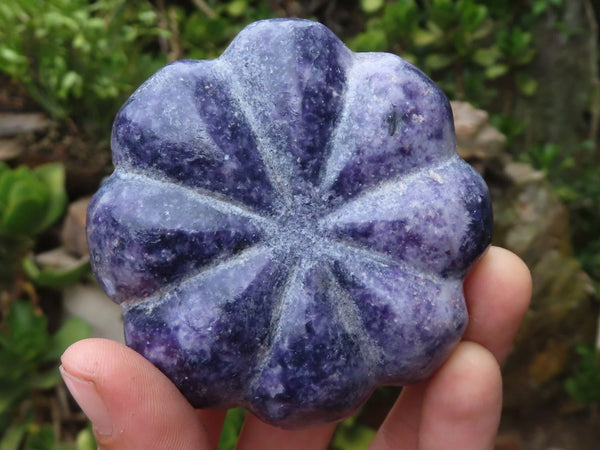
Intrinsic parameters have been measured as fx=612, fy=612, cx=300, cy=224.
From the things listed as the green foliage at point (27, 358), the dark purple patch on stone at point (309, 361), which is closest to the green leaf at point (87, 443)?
the green foliage at point (27, 358)

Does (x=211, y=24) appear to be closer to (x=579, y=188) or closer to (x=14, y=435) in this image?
(x=14, y=435)

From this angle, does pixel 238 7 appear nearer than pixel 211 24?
No

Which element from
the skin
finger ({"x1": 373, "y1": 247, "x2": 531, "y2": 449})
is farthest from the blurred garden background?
finger ({"x1": 373, "y1": 247, "x2": 531, "y2": 449})

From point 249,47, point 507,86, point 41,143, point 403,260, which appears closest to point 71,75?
point 41,143

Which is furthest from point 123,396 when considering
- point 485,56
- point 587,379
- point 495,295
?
point 485,56

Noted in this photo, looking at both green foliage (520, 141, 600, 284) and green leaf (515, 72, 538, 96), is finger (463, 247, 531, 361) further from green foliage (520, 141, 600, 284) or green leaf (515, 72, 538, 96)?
green leaf (515, 72, 538, 96)

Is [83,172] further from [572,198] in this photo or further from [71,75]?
[572,198]

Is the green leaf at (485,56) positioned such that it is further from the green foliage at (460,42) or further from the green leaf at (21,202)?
the green leaf at (21,202)
